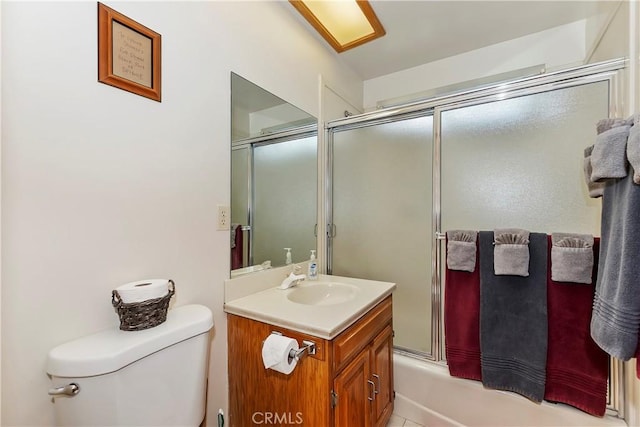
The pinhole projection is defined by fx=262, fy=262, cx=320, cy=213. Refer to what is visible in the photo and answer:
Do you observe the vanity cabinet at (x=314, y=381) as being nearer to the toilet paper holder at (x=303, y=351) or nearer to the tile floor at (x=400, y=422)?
the toilet paper holder at (x=303, y=351)

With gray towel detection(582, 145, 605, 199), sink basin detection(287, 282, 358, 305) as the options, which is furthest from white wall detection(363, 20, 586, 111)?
sink basin detection(287, 282, 358, 305)

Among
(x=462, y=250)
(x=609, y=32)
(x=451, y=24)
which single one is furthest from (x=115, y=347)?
(x=609, y=32)

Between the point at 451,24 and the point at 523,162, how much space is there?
40.2 inches

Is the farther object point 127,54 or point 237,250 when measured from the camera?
point 237,250

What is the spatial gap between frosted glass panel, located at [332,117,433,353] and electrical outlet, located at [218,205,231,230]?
0.90 m

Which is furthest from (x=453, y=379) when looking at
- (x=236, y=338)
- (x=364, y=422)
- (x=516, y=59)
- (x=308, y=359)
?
(x=516, y=59)

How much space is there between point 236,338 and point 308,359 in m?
0.37

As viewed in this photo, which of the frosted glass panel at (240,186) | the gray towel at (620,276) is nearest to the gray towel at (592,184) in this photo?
the gray towel at (620,276)

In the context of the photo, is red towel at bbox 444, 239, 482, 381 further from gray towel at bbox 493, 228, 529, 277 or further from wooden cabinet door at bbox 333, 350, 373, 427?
wooden cabinet door at bbox 333, 350, 373, 427

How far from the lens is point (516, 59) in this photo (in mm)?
1807

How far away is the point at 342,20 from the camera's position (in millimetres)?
1605

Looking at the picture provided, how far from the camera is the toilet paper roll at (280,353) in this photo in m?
0.88

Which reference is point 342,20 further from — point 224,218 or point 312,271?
point 312,271

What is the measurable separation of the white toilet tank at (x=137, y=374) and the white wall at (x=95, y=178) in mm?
104
